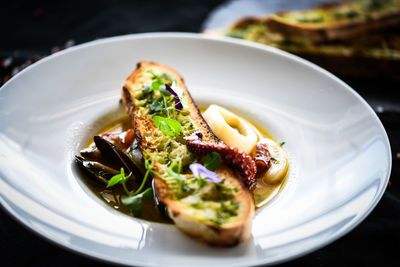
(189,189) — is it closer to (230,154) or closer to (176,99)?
(230,154)

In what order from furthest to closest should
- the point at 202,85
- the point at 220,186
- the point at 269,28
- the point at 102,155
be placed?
→ the point at 269,28, the point at 202,85, the point at 102,155, the point at 220,186

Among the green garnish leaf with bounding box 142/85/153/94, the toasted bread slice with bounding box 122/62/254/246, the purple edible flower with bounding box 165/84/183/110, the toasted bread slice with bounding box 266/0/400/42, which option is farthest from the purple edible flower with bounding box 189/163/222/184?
the toasted bread slice with bounding box 266/0/400/42

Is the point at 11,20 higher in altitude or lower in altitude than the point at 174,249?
higher

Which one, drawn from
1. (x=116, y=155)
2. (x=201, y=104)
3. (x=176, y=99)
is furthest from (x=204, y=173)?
(x=201, y=104)

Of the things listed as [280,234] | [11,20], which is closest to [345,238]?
[280,234]

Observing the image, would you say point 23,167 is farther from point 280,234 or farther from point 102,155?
point 280,234

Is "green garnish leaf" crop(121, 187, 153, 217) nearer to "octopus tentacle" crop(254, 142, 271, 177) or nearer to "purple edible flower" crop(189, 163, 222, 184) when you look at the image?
"purple edible flower" crop(189, 163, 222, 184)

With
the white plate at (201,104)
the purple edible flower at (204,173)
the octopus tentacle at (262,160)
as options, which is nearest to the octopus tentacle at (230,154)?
the purple edible flower at (204,173)

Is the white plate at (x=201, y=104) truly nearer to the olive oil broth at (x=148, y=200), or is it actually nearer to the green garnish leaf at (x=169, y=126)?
the olive oil broth at (x=148, y=200)
